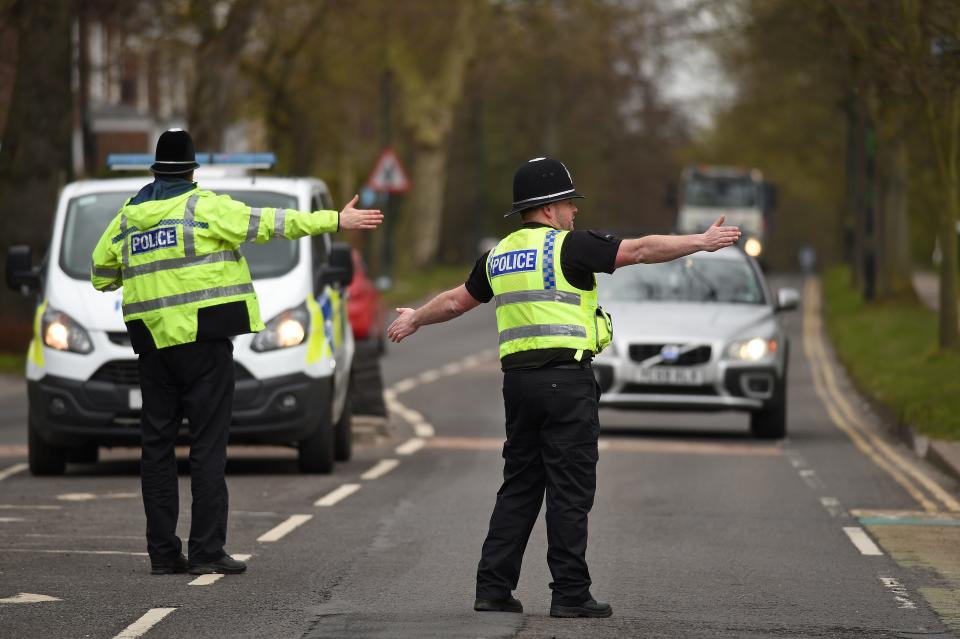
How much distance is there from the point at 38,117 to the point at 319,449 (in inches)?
583

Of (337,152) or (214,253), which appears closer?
(214,253)

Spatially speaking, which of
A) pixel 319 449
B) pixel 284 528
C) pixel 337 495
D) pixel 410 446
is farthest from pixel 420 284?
pixel 284 528

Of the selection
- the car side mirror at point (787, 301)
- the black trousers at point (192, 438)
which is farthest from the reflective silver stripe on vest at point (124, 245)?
the car side mirror at point (787, 301)

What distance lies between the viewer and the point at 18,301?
93.7ft

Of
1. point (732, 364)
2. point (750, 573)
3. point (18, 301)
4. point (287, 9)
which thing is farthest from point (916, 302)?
point (750, 573)

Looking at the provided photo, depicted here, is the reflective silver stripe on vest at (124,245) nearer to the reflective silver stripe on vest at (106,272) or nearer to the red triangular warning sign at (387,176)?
the reflective silver stripe on vest at (106,272)

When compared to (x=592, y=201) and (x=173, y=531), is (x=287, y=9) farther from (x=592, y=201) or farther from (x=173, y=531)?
(x=592, y=201)

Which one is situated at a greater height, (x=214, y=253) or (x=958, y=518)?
(x=214, y=253)

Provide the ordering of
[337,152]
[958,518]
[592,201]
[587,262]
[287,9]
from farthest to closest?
1. [592,201]
2. [337,152]
3. [287,9]
4. [958,518]
5. [587,262]

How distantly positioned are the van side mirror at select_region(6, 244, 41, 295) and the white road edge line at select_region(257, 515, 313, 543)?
3199 millimetres

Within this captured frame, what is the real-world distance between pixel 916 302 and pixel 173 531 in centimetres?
3185

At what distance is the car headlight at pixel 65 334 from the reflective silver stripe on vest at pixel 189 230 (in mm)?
4657

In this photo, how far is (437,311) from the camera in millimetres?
8742

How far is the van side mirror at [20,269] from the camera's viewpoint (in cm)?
1430
